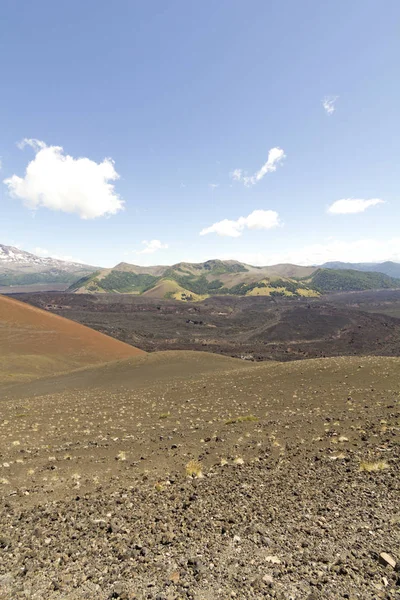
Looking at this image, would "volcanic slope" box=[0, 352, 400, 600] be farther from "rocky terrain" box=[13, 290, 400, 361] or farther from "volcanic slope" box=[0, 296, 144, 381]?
"rocky terrain" box=[13, 290, 400, 361]

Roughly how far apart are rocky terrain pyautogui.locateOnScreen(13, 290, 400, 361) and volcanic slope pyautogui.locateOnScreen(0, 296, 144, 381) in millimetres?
21700

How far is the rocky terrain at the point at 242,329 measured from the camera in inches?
3105

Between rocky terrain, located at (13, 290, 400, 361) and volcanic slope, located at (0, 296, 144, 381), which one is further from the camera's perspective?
rocky terrain, located at (13, 290, 400, 361)

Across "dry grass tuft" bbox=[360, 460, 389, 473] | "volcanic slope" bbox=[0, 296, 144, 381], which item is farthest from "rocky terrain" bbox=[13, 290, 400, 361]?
"dry grass tuft" bbox=[360, 460, 389, 473]

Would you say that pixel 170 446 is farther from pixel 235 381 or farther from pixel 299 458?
pixel 235 381

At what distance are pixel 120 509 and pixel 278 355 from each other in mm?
68559

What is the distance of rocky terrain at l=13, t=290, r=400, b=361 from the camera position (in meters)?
78.9

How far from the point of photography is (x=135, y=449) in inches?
449

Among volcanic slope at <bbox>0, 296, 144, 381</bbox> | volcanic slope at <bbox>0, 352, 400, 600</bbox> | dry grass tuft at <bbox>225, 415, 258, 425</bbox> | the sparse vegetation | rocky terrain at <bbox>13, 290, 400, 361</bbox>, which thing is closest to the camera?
volcanic slope at <bbox>0, 352, 400, 600</bbox>

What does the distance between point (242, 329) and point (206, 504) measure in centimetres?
10372

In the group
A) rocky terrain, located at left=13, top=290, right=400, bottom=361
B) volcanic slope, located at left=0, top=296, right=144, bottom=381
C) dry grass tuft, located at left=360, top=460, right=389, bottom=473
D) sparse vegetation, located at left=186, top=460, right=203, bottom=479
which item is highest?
dry grass tuft, located at left=360, top=460, right=389, bottom=473

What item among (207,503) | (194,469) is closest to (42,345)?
(194,469)

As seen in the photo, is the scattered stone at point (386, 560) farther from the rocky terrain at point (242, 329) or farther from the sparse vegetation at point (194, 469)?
the rocky terrain at point (242, 329)

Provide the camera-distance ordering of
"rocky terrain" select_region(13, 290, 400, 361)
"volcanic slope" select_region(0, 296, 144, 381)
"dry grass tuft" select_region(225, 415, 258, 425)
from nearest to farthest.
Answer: "dry grass tuft" select_region(225, 415, 258, 425) → "volcanic slope" select_region(0, 296, 144, 381) → "rocky terrain" select_region(13, 290, 400, 361)
